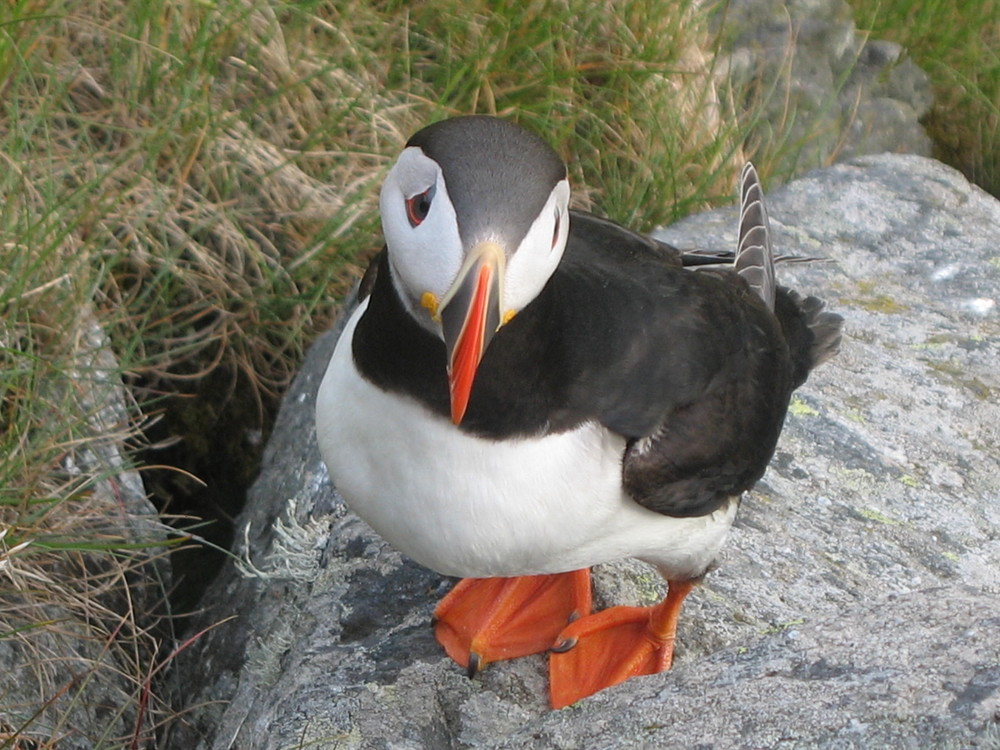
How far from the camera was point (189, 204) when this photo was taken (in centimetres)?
446

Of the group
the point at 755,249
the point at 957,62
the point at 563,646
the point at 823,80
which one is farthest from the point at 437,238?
the point at 957,62

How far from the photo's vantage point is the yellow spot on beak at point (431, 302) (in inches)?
80.6

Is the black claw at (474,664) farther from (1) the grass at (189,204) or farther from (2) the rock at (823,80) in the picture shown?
(2) the rock at (823,80)

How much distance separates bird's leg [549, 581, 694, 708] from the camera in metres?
3.16

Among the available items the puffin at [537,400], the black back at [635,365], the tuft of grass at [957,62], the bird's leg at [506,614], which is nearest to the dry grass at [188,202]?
the bird's leg at [506,614]

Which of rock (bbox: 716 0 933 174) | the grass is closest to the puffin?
the grass

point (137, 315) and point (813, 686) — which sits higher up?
point (813, 686)

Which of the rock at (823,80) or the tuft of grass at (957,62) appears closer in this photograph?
the rock at (823,80)

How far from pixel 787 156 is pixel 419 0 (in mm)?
2111

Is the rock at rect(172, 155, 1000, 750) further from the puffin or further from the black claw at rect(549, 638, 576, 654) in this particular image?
the puffin

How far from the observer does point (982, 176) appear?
22.7 ft

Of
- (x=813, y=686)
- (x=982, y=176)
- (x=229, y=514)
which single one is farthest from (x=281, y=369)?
(x=982, y=176)

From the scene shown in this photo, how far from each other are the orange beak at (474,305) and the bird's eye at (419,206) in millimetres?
152

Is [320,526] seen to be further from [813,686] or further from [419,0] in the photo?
[419,0]
